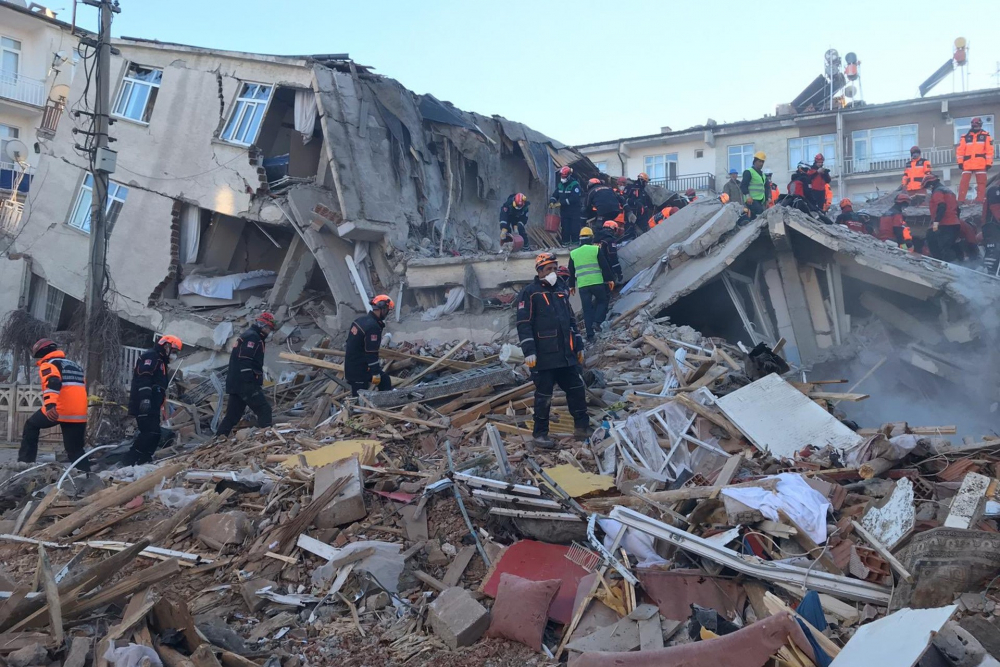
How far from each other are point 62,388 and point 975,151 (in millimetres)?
15681

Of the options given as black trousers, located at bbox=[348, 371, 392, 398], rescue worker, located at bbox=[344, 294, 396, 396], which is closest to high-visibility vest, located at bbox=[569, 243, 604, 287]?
rescue worker, located at bbox=[344, 294, 396, 396]

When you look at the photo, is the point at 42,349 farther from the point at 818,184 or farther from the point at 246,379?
the point at 818,184

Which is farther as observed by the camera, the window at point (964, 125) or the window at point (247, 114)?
the window at point (964, 125)

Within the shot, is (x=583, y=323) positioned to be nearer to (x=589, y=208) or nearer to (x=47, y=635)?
(x=589, y=208)

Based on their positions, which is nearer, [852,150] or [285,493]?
[285,493]

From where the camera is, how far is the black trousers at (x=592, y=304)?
11359 millimetres

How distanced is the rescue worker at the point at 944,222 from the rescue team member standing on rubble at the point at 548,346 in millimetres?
9242

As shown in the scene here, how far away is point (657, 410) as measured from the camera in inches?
304

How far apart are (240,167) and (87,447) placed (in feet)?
21.7

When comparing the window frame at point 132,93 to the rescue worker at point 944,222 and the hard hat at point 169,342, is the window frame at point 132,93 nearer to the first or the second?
the hard hat at point 169,342

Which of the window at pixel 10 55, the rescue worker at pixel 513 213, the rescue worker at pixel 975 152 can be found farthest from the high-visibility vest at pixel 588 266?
the window at pixel 10 55

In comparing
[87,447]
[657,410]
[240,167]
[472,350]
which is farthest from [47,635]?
[240,167]

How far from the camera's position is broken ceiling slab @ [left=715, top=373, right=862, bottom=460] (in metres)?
7.02

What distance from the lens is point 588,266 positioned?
36.9 ft
